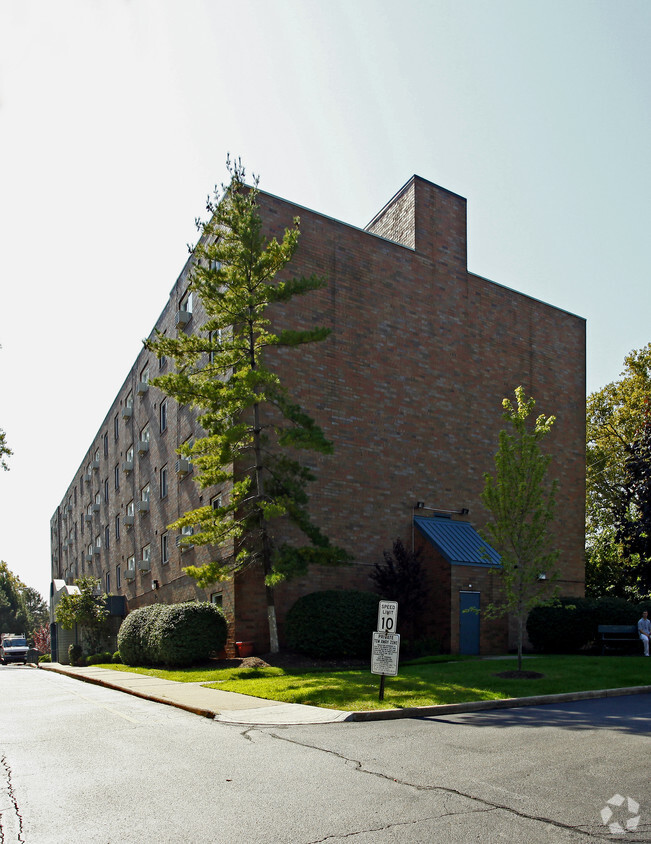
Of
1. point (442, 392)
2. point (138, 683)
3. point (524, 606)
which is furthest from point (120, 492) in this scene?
point (524, 606)

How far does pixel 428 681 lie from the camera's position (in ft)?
48.7

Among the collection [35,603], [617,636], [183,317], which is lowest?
[35,603]

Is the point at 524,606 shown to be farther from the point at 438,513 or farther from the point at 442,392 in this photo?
the point at 442,392

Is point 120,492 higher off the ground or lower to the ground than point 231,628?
higher

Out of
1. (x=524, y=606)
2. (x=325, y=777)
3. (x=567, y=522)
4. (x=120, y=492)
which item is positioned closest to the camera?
(x=325, y=777)

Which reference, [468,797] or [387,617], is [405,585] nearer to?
[387,617]

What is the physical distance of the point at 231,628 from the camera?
22750 mm

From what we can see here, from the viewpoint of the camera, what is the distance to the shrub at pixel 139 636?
25.2 m

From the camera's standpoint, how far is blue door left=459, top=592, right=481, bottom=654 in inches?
919

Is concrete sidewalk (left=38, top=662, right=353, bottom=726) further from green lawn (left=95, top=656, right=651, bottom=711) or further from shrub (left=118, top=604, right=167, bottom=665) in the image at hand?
shrub (left=118, top=604, right=167, bottom=665)

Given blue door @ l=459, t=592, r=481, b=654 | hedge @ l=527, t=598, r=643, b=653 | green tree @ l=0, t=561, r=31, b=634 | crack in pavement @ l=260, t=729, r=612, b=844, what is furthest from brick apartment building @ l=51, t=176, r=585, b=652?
green tree @ l=0, t=561, r=31, b=634

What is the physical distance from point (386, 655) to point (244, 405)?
996cm

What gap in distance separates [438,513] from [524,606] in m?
10.1

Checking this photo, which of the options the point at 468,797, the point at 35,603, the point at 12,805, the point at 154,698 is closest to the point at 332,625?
the point at 154,698
